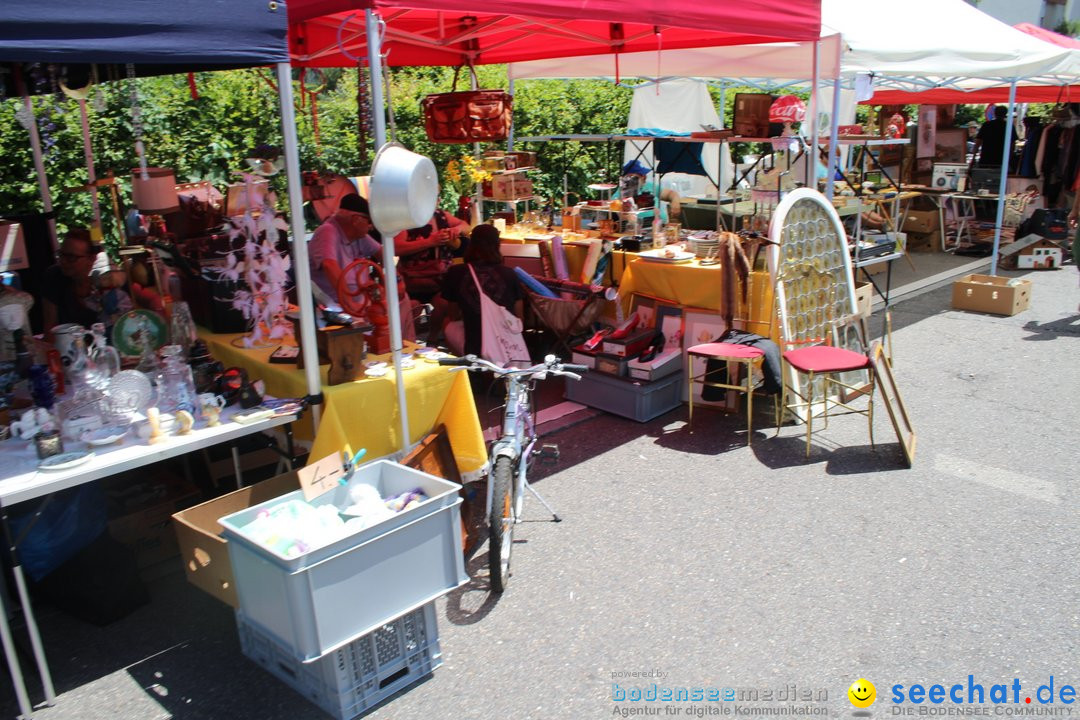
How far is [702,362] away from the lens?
5.63m

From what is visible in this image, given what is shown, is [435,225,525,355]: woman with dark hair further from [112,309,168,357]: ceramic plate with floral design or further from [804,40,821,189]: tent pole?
[804,40,821,189]: tent pole

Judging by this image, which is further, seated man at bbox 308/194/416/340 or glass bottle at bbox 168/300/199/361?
seated man at bbox 308/194/416/340

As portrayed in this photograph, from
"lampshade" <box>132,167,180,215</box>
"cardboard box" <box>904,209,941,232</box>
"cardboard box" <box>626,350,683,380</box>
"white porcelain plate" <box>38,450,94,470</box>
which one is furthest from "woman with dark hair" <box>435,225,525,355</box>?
"cardboard box" <box>904,209,941,232</box>

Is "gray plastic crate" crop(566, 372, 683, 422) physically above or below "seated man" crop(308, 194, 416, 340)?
below

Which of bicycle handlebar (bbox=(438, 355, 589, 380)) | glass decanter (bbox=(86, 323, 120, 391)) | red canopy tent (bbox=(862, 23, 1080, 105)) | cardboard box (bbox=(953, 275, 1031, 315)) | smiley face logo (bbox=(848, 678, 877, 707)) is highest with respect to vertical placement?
red canopy tent (bbox=(862, 23, 1080, 105))

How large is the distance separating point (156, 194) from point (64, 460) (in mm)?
2700

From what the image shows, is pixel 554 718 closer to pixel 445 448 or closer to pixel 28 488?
pixel 445 448

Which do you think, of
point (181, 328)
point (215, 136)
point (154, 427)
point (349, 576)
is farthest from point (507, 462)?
point (215, 136)

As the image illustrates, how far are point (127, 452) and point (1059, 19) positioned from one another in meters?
50.1

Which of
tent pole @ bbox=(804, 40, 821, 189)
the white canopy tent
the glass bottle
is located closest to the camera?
the glass bottle

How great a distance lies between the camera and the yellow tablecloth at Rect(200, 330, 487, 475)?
11.6ft

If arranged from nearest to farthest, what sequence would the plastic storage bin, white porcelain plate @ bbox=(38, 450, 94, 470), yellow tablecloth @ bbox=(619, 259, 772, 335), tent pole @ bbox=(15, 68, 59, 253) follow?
1. the plastic storage bin
2. white porcelain plate @ bbox=(38, 450, 94, 470)
3. tent pole @ bbox=(15, 68, 59, 253)
4. yellow tablecloth @ bbox=(619, 259, 772, 335)

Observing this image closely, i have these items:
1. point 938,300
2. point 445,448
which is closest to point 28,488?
point 445,448

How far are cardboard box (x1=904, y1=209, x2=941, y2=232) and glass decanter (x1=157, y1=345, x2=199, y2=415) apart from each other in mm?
10910
